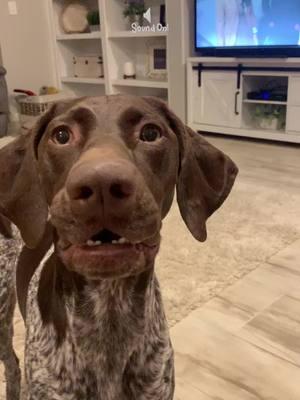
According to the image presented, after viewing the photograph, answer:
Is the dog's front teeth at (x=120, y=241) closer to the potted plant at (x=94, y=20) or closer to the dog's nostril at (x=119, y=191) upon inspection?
the dog's nostril at (x=119, y=191)

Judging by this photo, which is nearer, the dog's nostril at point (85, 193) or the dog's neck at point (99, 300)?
the dog's nostril at point (85, 193)

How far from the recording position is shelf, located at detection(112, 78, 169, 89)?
6.06 metres

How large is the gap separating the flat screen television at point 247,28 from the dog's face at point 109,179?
3.98m

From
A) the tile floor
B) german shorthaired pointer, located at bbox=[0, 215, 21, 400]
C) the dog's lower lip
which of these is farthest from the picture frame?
the dog's lower lip

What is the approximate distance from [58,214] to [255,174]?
134 inches

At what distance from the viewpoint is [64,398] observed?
121cm

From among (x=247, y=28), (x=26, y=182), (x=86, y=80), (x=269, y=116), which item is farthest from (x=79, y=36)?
(x=26, y=182)

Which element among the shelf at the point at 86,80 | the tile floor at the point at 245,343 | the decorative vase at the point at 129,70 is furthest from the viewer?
the shelf at the point at 86,80

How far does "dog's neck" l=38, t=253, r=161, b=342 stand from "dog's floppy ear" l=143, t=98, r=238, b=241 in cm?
19

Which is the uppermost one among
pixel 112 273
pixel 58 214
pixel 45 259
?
pixel 58 214

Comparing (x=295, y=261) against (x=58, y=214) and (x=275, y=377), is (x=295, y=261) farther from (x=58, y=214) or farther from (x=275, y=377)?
(x=58, y=214)

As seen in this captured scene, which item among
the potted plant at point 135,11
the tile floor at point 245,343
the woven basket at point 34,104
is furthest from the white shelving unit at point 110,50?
the tile floor at point 245,343

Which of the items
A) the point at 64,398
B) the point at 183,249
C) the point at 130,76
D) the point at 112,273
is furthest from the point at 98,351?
the point at 130,76

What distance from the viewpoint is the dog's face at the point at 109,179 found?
2.94ft
